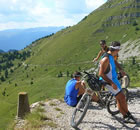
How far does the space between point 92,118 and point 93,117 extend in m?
0.17

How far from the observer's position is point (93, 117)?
965 cm

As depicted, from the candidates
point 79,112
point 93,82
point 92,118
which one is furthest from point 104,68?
point 92,118

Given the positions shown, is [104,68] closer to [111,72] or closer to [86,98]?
[111,72]

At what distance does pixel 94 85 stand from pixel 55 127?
240 cm

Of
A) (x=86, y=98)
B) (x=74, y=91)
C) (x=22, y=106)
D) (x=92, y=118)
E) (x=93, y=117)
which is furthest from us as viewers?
(x=74, y=91)

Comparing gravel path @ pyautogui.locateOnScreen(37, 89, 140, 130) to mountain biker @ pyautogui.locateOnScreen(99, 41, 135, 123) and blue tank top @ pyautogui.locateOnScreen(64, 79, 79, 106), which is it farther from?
mountain biker @ pyautogui.locateOnScreen(99, 41, 135, 123)

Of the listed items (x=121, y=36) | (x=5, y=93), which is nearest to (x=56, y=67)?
(x=5, y=93)

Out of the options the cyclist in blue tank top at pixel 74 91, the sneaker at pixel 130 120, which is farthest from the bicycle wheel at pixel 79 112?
the cyclist in blue tank top at pixel 74 91

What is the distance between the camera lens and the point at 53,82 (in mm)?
119438

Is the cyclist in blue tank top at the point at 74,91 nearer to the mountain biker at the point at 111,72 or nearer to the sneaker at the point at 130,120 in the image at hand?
the mountain biker at the point at 111,72

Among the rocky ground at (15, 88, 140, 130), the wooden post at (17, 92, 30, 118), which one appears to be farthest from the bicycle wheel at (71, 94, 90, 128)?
the wooden post at (17, 92, 30, 118)

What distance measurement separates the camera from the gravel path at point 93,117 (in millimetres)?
8328

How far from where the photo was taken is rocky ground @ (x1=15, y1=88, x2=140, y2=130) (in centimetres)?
832

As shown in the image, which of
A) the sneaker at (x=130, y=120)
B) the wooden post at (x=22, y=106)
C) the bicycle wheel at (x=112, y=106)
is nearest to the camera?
the sneaker at (x=130, y=120)
